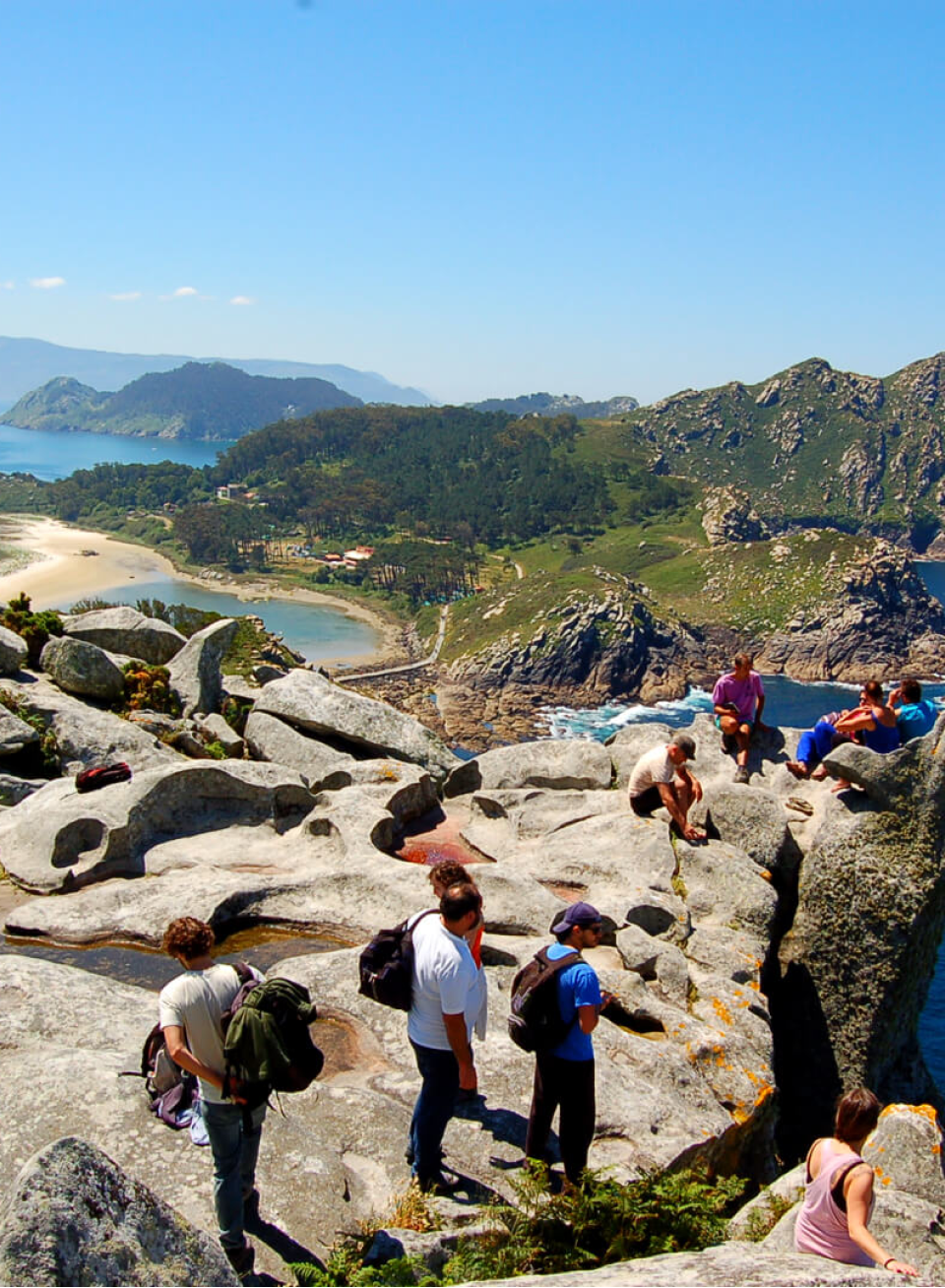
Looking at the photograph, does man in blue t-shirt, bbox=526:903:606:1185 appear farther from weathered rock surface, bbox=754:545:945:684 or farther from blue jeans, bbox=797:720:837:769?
weathered rock surface, bbox=754:545:945:684

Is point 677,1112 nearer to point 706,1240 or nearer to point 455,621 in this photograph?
point 706,1240

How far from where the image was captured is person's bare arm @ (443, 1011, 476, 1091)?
7969 millimetres

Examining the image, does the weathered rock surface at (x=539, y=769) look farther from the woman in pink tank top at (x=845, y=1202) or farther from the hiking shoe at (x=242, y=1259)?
the hiking shoe at (x=242, y=1259)

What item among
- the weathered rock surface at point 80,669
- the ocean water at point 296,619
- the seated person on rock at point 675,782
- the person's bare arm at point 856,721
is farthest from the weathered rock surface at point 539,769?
the ocean water at point 296,619

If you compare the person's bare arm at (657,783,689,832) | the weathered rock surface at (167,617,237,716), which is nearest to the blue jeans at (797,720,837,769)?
the person's bare arm at (657,783,689,832)

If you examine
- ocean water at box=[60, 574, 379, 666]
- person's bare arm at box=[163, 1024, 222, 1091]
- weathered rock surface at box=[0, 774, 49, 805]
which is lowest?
ocean water at box=[60, 574, 379, 666]

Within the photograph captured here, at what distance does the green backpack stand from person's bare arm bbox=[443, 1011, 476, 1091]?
→ 3.93ft

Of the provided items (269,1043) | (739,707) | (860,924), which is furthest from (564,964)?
(739,707)

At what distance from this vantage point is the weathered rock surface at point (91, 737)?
20906 millimetres

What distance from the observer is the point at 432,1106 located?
8180 millimetres

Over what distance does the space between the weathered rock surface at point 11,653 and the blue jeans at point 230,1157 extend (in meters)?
20.1

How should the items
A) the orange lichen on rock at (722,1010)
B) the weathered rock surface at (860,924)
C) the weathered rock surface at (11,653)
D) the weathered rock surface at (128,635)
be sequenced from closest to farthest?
the orange lichen on rock at (722,1010) < the weathered rock surface at (860,924) < the weathered rock surface at (11,653) < the weathered rock surface at (128,635)

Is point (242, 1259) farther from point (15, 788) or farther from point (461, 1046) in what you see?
point (15, 788)

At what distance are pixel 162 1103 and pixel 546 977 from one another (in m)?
3.47
